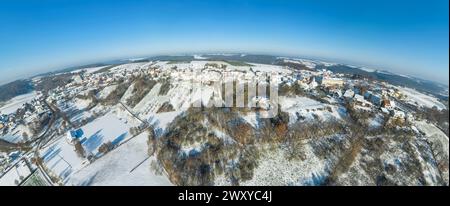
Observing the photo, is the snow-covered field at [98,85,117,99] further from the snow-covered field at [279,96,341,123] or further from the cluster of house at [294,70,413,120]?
the cluster of house at [294,70,413,120]

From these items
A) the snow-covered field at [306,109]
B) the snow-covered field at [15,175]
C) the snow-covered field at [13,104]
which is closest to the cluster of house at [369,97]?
the snow-covered field at [306,109]

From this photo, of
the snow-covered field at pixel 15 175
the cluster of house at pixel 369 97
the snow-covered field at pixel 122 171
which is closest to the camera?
the snow-covered field at pixel 15 175

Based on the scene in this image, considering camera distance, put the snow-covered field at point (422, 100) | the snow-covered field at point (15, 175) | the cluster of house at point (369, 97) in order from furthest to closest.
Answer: the snow-covered field at point (422, 100) → the cluster of house at point (369, 97) → the snow-covered field at point (15, 175)

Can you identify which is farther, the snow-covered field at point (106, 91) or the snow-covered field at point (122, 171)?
the snow-covered field at point (106, 91)

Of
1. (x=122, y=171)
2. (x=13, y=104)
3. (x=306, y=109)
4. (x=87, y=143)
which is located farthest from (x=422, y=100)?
(x=13, y=104)

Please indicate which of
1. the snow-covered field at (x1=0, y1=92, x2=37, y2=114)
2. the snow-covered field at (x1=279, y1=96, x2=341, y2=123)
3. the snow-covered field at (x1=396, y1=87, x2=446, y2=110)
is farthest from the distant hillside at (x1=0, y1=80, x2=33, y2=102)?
the snow-covered field at (x1=396, y1=87, x2=446, y2=110)

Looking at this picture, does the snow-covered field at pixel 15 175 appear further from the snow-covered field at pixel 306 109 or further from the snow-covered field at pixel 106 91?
the snow-covered field at pixel 106 91

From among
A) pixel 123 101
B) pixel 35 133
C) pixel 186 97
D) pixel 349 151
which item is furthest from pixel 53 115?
pixel 349 151
